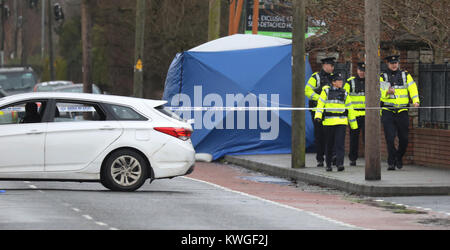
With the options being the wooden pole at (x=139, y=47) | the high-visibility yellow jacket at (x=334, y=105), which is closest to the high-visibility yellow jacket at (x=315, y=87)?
the high-visibility yellow jacket at (x=334, y=105)

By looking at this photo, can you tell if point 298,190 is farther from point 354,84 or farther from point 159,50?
point 159,50

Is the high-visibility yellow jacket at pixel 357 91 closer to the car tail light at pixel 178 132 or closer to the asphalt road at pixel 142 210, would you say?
the asphalt road at pixel 142 210

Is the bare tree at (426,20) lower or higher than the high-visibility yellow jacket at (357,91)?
higher

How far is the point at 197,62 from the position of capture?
24750mm

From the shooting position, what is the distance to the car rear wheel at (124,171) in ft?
51.3

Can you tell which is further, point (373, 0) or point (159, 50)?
point (159, 50)

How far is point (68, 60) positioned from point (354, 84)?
1851 inches

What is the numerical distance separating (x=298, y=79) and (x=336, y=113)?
5.54ft

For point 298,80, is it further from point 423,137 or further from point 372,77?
point 372,77

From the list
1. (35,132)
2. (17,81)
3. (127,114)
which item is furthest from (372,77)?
(17,81)

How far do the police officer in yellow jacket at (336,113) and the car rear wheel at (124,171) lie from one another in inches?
A: 177
